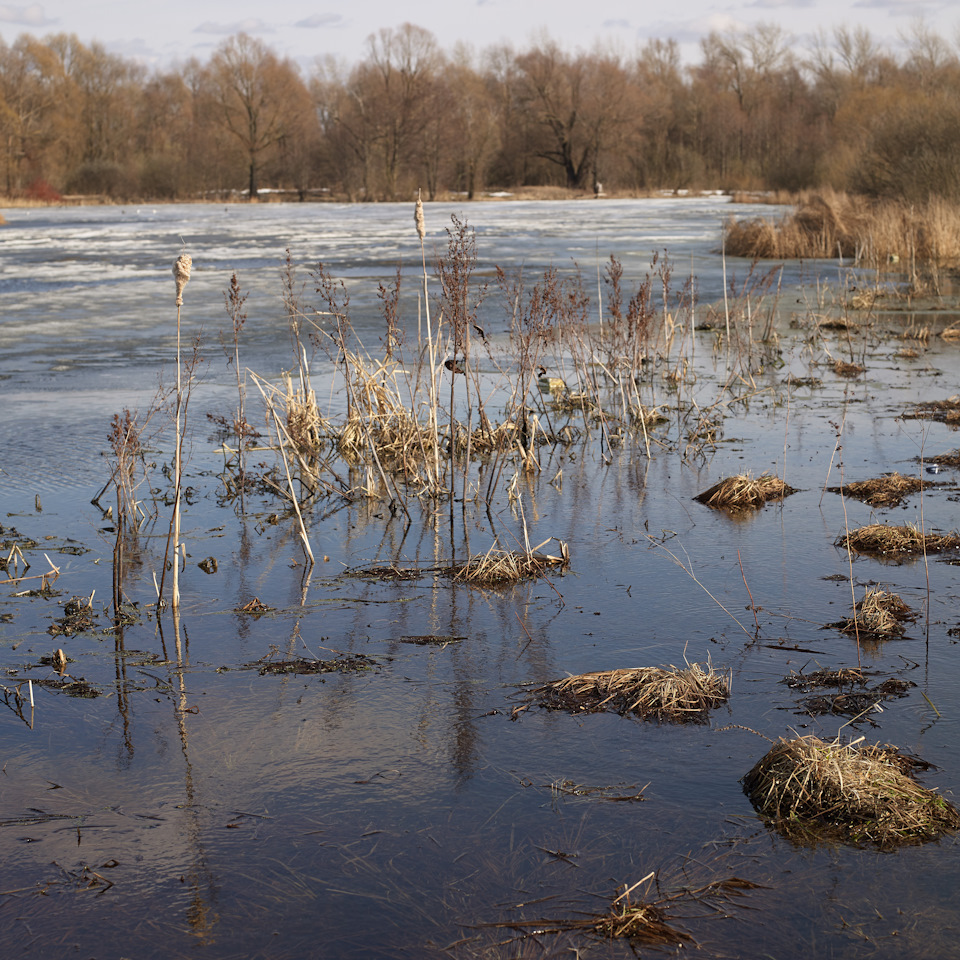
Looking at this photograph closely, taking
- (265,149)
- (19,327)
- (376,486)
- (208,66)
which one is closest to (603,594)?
(376,486)

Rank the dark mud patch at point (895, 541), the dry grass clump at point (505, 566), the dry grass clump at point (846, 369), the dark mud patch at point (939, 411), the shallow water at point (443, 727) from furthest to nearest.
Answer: the dry grass clump at point (846, 369) → the dark mud patch at point (939, 411) → the dark mud patch at point (895, 541) → the dry grass clump at point (505, 566) → the shallow water at point (443, 727)

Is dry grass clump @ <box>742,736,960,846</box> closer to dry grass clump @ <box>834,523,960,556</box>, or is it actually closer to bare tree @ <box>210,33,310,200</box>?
dry grass clump @ <box>834,523,960,556</box>

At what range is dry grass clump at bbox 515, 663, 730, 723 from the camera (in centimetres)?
366

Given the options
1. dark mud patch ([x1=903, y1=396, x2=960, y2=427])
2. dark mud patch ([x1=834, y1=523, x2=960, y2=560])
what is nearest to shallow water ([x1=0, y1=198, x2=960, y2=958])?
dark mud patch ([x1=834, y1=523, x2=960, y2=560])

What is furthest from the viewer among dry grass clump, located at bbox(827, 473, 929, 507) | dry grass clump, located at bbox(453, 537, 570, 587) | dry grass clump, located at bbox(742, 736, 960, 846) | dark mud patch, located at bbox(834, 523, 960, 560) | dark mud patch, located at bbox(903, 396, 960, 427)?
dark mud patch, located at bbox(903, 396, 960, 427)

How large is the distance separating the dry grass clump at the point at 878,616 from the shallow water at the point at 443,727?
86mm

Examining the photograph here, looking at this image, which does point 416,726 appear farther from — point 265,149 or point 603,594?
point 265,149

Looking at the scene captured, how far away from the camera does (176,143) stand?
75.0 m

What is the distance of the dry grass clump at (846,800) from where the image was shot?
A: 2936 millimetres

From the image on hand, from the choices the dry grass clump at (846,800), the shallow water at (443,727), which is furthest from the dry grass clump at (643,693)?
the dry grass clump at (846,800)

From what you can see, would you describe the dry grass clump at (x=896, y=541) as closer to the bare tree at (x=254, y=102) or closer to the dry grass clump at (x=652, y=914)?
the dry grass clump at (x=652, y=914)

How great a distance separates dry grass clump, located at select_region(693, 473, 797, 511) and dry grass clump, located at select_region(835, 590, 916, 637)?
1682mm

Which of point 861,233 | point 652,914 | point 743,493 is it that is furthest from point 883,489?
point 861,233

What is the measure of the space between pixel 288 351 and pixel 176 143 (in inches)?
2757
